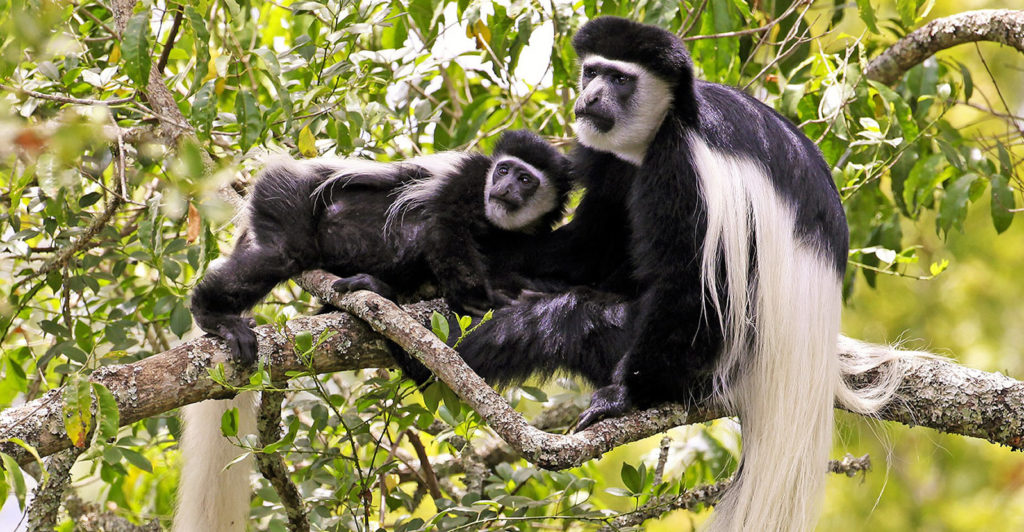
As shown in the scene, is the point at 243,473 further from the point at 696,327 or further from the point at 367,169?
the point at 696,327

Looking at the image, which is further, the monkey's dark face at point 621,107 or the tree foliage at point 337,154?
the monkey's dark face at point 621,107

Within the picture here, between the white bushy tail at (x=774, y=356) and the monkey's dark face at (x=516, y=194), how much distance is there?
0.59m

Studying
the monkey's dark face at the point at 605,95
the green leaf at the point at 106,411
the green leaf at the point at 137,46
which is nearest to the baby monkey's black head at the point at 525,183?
the monkey's dark face at the point at 605,95

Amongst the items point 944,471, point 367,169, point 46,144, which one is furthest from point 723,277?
point 944,471

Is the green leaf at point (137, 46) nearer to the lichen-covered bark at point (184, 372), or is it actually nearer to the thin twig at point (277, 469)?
the lichen-covered bark at point (184, 372)

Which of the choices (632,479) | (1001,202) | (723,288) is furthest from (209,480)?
(1001,202)

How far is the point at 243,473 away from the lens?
83.7 inches

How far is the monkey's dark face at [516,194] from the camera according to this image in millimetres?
2375

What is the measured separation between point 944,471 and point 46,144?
25.9 ft

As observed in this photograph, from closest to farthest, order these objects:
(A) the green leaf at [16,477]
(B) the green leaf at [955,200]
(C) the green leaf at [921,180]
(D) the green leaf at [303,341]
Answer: (A) the green leaf at [16,477]
(D) the green leaf at [303,341]
(B) the green leaf at [955,200]
(C) the green leaf at [921,180]

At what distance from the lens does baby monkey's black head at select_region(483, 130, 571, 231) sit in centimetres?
238

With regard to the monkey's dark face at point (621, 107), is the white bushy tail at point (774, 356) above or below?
below

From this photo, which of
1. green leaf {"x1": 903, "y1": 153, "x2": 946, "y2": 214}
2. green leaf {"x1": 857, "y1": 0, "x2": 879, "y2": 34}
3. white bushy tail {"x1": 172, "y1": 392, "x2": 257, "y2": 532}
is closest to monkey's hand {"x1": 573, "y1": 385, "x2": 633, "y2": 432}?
white bushy tail {"x1": 172, "y1": 392, "x2": 257, "y2": 532}

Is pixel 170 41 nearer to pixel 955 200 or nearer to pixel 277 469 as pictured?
pixel 277 469
